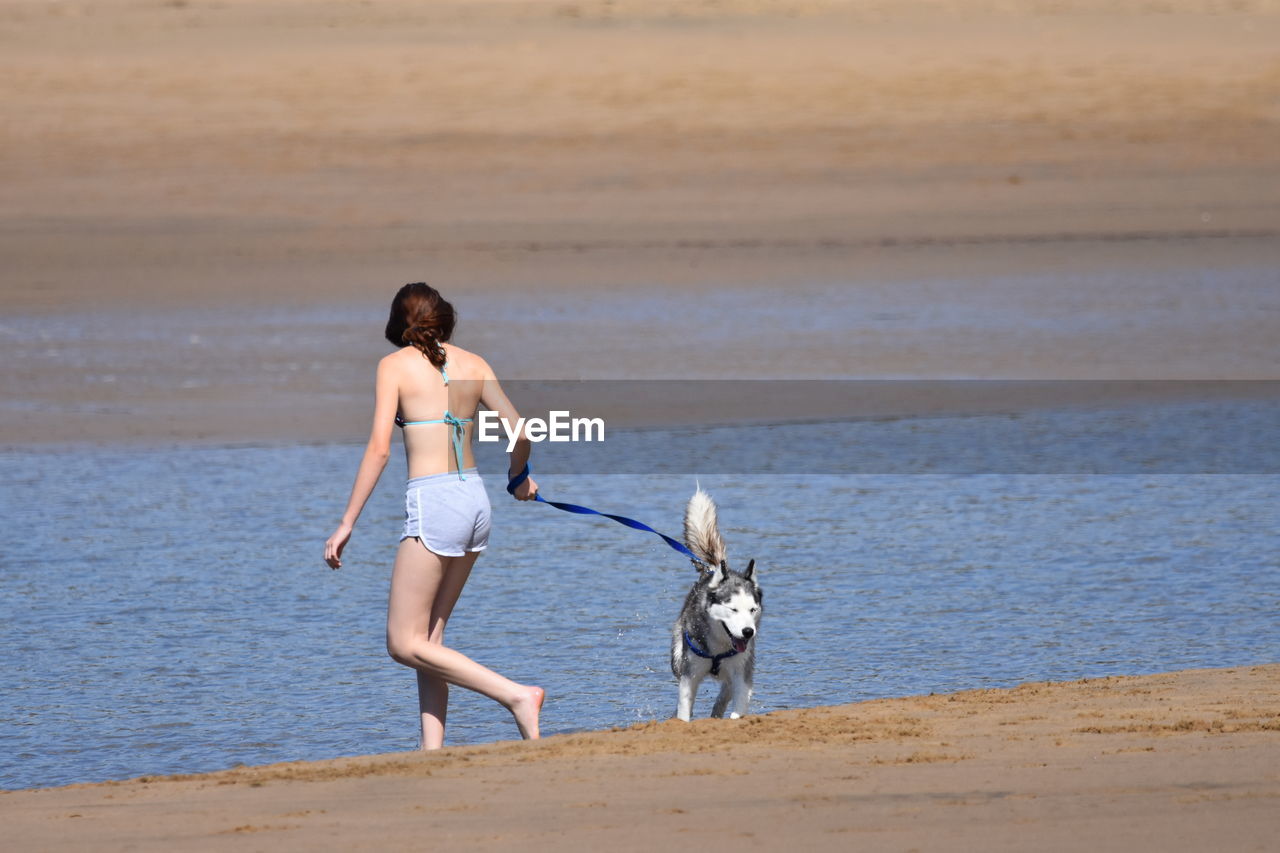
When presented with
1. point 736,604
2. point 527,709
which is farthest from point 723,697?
point 527,709

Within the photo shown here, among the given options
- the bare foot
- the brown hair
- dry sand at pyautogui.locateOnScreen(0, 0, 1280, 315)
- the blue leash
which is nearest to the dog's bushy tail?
the blue leash

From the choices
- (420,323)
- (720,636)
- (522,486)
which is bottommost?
(720,636)

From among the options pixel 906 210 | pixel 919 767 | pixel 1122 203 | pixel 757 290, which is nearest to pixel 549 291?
pixel 757 290

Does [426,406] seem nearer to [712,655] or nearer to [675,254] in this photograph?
[712,655]

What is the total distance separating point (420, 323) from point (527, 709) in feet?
4.58

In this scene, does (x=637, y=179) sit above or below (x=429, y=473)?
above

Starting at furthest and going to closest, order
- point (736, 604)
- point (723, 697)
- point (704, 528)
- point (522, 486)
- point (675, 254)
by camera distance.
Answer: point (675, 254)
point (704, 528)
point (723, 697)
point (736, 604)
point (522, 486)

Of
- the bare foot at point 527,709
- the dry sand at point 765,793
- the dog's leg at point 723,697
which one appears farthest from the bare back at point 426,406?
the dog's leg at point 723,697

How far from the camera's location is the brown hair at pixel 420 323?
21.4 feet

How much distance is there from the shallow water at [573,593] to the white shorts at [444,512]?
1403mm

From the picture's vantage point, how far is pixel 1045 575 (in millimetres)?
10016

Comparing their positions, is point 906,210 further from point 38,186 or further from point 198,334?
point 38,186

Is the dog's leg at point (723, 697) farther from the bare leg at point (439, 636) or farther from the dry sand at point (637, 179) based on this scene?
the dry sand at point (637, 179)

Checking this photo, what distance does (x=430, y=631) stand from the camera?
6.65 m
